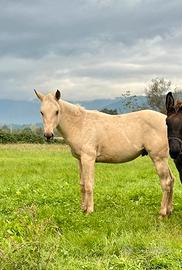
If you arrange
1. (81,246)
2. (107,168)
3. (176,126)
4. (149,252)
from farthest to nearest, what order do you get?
(107,168), (176,126), (81,246), (149,252)

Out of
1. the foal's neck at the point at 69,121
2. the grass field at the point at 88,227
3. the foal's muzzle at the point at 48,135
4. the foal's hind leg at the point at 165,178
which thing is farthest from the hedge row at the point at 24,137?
the foal's muzzle at the point at 48,135

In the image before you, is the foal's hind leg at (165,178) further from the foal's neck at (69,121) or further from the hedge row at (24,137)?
the hedge row at (24,137)

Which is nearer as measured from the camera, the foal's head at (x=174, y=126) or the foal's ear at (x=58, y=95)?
the foal's head at (x=174, y=126)

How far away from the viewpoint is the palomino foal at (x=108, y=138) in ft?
32.0

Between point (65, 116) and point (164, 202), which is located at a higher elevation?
point (65, 116)

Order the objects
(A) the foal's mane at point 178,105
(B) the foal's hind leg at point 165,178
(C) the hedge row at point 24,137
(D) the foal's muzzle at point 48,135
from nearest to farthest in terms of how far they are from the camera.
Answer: (A) the foal's mane at point 178,105
(D) the foal's muzzle at point 48,135
(B) the foal's hind leg at point 165,178
(C) the hedge row at point 24,137

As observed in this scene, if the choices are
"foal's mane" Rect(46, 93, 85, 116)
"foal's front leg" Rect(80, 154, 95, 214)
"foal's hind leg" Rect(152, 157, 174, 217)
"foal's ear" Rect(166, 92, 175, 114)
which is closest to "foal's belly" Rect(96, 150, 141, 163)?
"foal's front leg" Rect(80, 154, 95, 214)

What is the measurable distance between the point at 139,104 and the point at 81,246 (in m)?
54.7

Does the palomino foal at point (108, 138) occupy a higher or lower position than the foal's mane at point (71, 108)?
lower

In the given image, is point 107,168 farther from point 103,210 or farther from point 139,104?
point 139,104

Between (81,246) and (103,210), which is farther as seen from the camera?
(103,210)

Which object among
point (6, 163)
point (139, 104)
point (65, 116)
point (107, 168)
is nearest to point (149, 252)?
point (65, 116)

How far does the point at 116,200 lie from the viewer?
11180mm

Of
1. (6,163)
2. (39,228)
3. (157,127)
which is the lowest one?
(6,163)
